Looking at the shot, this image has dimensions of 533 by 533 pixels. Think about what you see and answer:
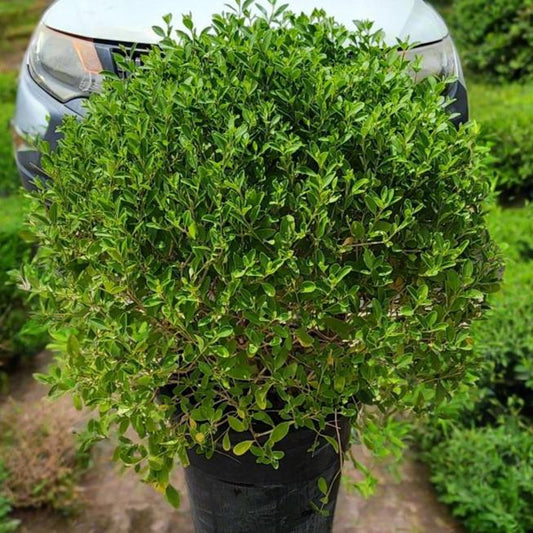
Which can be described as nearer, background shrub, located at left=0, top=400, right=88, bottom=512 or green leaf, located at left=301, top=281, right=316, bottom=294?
green leaf, located at left=301, top=281, right=316, bottom=294

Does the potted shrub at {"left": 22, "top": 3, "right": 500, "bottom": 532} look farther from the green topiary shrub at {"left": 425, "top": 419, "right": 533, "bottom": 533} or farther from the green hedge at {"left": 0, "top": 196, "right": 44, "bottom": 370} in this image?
the green hedge at {"left": 0, "top": 196, "right": 44, "bottom": 370}

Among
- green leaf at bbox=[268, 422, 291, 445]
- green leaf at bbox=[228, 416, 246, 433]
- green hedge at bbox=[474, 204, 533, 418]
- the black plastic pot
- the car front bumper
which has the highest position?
the car front bumper

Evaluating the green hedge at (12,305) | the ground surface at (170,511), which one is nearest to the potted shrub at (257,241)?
the ground surface at (170,511)

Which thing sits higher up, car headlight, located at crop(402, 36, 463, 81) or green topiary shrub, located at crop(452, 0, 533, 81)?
car headlight, located at crop(402, 36, 463, 81)

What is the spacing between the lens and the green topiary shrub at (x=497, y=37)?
655 centimetres

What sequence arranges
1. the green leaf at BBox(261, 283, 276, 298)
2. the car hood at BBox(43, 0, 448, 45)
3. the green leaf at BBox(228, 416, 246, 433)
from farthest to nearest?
the car hood at BBox(43, 0, 448, 45)
the green leaf at BBox(228, 416, 246, 433)
the green leaf at BBox(261, 283, 276, 298)

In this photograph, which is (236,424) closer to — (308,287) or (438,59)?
(308,287)

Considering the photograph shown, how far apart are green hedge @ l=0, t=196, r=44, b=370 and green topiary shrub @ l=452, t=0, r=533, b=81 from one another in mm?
5160

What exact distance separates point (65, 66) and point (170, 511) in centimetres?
192

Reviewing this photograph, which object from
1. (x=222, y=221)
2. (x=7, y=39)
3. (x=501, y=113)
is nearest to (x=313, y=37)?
(x=222, y=221)

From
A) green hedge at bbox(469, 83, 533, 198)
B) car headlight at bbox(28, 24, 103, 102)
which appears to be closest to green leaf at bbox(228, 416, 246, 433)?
car headlight at bbox(28, 24, 103, 102)

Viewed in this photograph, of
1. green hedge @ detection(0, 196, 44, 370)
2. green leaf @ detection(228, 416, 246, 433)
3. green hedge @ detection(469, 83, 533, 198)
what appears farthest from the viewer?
green hedge @ detection(469, 83, 533, 198)

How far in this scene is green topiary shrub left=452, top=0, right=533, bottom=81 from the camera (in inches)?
258

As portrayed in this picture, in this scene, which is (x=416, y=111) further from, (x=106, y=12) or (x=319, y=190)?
(x=106, y=12)
